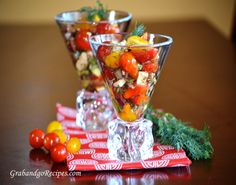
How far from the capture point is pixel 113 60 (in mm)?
1315

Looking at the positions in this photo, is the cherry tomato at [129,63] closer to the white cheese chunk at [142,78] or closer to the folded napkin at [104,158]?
the white cheese chunk at [142,78]

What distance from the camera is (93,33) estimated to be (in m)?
1.61

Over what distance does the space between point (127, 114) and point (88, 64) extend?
323 millimetres

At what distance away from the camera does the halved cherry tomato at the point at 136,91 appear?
4.34 feet

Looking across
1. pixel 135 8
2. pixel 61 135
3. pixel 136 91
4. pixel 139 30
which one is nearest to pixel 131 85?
pixel 136 91

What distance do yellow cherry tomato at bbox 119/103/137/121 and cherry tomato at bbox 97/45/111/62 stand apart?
12cm

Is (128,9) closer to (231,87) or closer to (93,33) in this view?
(231,87)

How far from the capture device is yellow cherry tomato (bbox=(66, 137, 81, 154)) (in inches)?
53.5

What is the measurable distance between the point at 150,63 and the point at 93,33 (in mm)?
344

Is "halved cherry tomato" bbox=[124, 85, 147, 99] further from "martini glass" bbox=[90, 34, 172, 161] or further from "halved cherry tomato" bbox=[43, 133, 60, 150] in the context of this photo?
"halved cherry tomato" bbox=[43, 133, 60, 150]

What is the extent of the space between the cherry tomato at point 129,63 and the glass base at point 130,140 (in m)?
0.16

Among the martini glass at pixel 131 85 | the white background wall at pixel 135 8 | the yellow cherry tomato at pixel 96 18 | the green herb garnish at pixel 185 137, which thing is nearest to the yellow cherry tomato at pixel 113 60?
the martini glass at pixel 131 85

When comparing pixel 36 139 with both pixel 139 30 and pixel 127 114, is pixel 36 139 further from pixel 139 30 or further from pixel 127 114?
pixel 139 30

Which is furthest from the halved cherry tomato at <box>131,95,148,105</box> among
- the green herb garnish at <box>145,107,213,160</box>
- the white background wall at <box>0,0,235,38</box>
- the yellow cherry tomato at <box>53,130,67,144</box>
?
the white background wall at <box>0,0,235,38</box>
